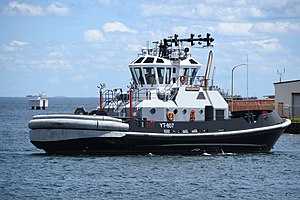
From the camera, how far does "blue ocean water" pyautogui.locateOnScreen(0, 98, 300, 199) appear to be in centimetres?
2708

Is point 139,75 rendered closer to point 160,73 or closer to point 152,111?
point 160,73

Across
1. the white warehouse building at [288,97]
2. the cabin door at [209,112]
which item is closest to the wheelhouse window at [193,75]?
the cabin door at [209,112]

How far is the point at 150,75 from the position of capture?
3762cm

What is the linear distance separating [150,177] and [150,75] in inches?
334

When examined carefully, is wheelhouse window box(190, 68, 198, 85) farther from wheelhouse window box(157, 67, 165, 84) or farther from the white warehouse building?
the white warehouse building

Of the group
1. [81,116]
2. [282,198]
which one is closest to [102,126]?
[81,116]

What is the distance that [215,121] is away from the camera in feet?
116

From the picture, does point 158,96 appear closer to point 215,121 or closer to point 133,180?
point 215,121

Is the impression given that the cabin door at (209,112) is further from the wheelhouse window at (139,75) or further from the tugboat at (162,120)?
the wheelhouse window at (139,75)

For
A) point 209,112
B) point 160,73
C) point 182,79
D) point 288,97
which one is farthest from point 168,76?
point 288,97

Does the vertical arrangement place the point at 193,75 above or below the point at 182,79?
above

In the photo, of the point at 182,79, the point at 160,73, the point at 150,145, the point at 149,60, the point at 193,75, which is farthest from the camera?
the point at 193,75

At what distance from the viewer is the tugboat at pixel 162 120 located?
33656mm

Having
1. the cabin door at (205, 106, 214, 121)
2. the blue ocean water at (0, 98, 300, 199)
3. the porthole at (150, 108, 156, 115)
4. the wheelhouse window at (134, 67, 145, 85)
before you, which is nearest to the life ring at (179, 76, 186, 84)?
the wheelhouse window at (134, 67, 145, 85)
